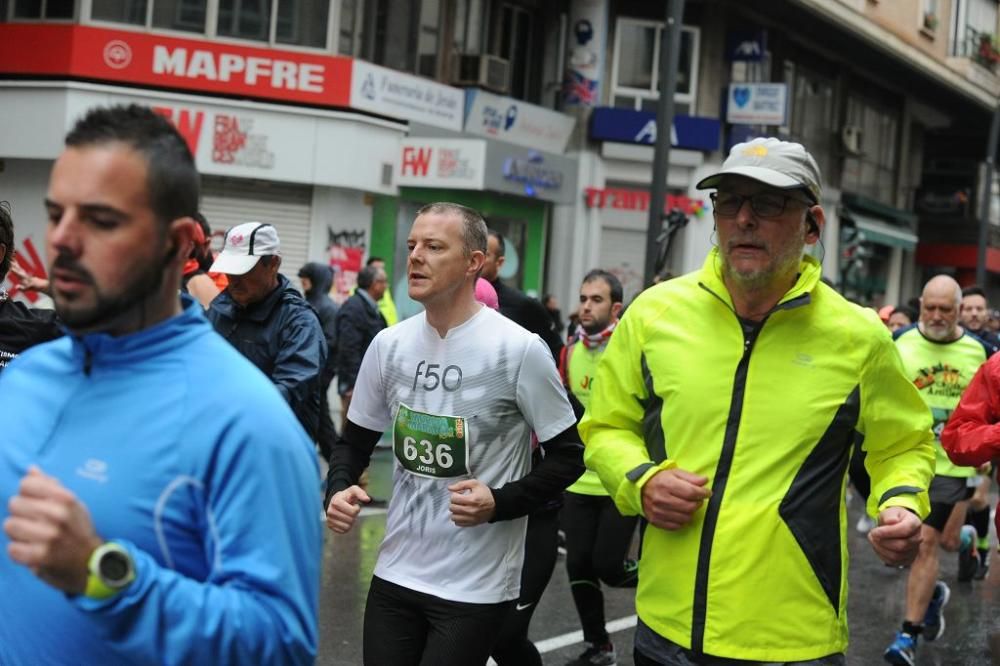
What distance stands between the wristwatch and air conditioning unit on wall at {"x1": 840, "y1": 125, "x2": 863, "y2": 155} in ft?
102

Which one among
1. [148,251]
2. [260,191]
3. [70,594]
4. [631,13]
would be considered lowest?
[70,594]

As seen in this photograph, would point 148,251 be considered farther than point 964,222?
No

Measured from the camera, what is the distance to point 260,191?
20.3 meters

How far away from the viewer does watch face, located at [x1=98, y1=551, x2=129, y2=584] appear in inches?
79.5

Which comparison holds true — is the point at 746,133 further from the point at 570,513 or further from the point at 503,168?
the point at 570,513

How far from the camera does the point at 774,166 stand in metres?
3.82

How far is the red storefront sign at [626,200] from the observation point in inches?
1010

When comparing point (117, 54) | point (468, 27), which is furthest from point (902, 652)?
point (468, 27)

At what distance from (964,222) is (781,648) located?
38.6 meters

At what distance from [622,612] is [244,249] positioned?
3870 mm

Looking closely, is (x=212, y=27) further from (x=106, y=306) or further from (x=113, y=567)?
(x=113, y=567)

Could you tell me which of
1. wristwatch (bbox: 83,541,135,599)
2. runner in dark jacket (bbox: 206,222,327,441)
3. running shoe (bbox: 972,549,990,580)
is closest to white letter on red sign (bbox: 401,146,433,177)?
running shoe (bbox: 972,549,990,580)

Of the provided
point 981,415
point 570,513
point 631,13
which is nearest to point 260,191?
point 631,13

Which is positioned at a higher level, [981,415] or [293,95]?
[293,95]
